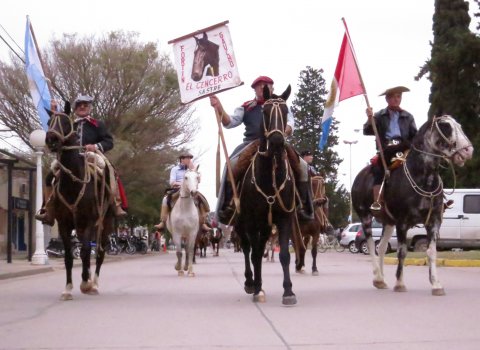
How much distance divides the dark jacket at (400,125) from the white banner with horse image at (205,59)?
2299mm

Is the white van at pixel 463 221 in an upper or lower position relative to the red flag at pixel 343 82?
Answer: lower

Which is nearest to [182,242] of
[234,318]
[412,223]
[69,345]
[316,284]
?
[316,284]

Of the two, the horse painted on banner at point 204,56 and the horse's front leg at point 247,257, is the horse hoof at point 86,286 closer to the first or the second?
the horse's front leg at point 247,257

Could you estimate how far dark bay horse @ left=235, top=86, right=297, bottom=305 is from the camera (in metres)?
10.4

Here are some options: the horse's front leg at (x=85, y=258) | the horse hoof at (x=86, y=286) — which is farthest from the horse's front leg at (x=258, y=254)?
the horse hoof at (x=86, y=286)

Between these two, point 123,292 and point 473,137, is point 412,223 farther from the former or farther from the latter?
point 473,137

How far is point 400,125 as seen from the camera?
43.2 feet

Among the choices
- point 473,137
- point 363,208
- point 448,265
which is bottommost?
point 448,265

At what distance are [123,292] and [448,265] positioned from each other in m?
10.6

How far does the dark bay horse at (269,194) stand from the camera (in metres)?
10.4

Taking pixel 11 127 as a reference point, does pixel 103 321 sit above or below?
below

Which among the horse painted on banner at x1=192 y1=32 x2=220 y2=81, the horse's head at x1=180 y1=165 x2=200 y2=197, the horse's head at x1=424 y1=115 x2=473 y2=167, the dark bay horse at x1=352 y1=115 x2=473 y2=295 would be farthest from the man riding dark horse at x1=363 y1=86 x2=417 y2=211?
the horse's head at x1=180 y1=165 x2=200 y2=197

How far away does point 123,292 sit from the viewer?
1367cm

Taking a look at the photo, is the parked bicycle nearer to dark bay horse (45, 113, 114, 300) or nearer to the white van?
the white van
